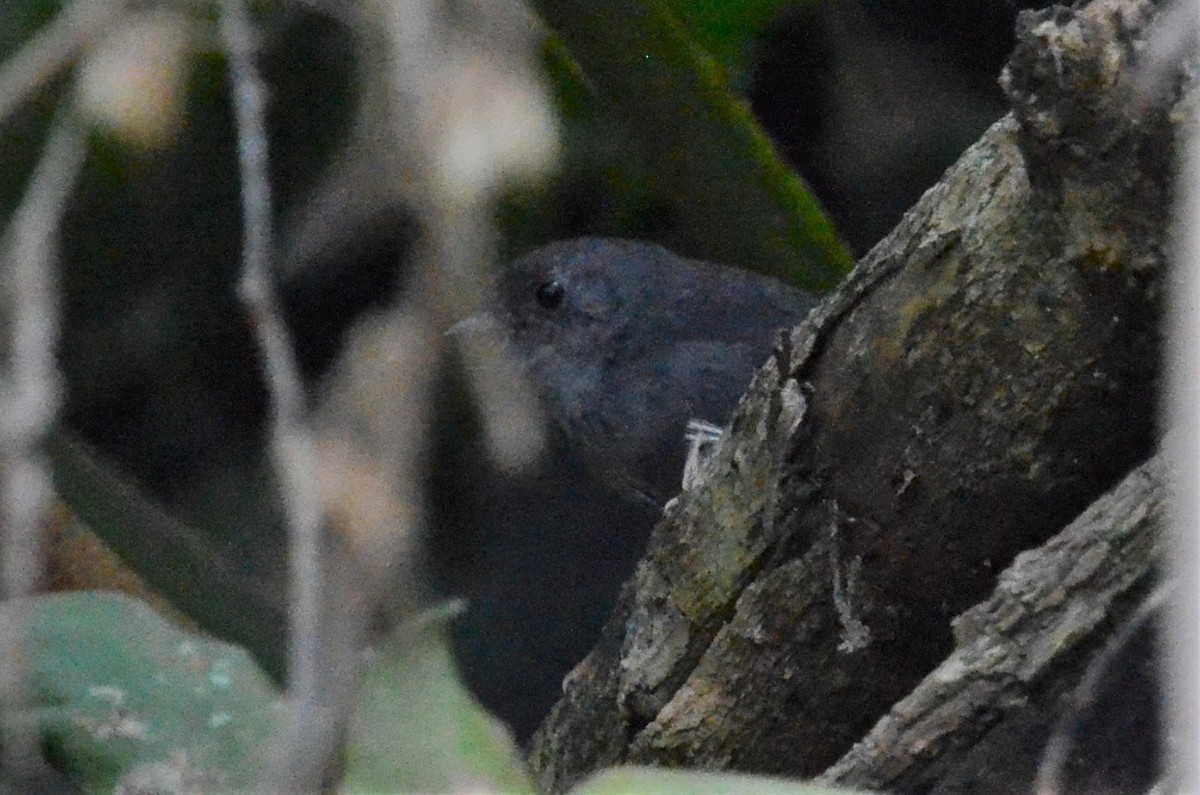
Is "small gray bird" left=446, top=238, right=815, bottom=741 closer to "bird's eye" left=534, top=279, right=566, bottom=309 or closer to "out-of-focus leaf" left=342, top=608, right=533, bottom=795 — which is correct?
"bird's eye" left=534, top=279, right=566, bottom=309

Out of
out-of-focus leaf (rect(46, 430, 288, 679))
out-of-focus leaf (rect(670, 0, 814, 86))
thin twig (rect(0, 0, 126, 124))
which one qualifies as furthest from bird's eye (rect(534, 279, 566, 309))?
thin twig (rect(0, 0, 126, 124))

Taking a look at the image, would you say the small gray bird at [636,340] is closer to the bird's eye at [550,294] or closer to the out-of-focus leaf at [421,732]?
the bird's eye at [550,294]

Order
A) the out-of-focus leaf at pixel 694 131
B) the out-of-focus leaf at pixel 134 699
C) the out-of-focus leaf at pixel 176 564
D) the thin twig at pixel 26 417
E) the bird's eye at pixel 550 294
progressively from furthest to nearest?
the bird's eye at pixel 550 294 → the out-of-focus leaf at pixel 694 131 → the out-of-focus leaf at pixel 176 564 → the out-of-focus leaf at pixel 134 699 → the thin twig at pixel 26 417

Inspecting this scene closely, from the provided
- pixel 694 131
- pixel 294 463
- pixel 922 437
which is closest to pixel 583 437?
pixel 694 131

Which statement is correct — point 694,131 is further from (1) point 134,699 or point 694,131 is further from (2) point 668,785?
(2) point 668,785

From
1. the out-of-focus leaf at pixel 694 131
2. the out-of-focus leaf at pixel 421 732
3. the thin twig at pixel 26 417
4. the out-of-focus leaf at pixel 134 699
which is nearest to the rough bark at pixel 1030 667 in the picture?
the out-of-focus leaf at pixel 421 732
